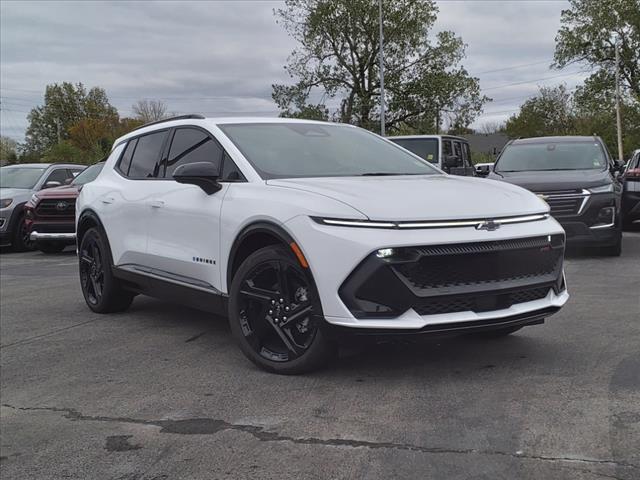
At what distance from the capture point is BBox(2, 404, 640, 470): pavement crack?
115 inches

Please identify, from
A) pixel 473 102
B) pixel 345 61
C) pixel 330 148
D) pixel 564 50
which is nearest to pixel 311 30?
pixel 345 61

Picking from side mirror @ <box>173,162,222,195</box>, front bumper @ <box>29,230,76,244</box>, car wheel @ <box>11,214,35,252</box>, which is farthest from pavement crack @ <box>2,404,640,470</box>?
car wheel @ <box>11,214,35,252</box>

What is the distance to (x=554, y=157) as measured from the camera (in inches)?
427

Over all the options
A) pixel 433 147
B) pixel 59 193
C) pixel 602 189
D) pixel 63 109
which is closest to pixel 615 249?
pixel 602 189

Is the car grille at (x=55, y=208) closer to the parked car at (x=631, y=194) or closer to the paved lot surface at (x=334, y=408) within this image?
the paved lot surface at (x=334, y=408)

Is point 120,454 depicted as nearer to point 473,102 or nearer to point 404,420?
point 404,420

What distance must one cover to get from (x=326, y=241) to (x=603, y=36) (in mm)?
52136

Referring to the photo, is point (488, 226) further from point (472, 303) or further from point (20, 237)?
point (20, 237)

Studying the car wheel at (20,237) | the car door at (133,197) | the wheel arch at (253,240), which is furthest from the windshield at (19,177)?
the wheel arch at (253,240)

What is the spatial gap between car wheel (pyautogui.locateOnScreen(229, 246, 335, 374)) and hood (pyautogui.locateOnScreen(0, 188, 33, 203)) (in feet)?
38.4

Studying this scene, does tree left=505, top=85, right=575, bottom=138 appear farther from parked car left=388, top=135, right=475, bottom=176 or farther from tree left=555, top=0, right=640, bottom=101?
parked car left=388, top=135, right=475, bottom=176

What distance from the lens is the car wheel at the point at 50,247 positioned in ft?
46.1

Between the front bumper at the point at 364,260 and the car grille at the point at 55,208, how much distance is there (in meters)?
10.4

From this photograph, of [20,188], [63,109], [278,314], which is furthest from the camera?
[63,109]
